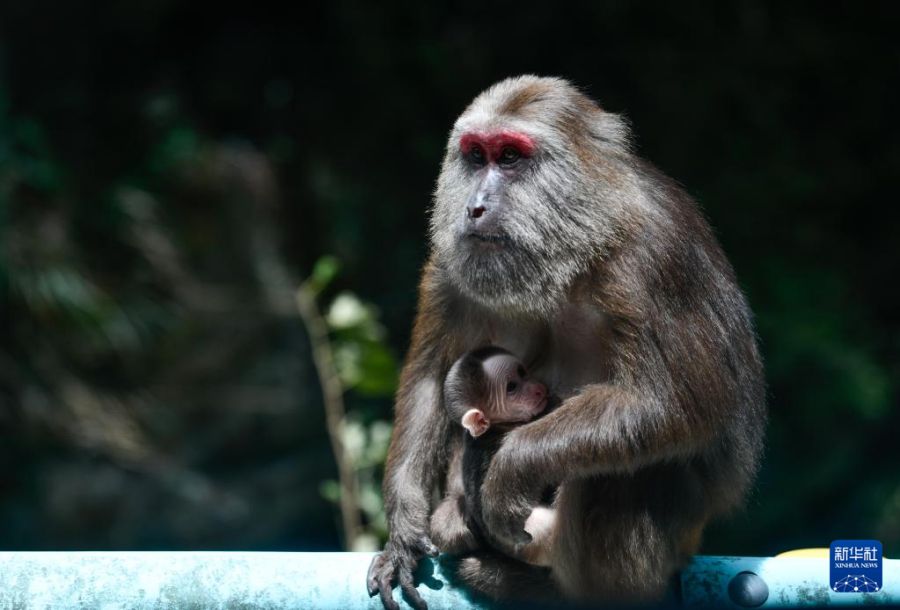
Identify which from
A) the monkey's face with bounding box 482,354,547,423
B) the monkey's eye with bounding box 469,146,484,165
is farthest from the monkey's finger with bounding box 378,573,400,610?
the monkey's eye with bounding box 469,146,484,165

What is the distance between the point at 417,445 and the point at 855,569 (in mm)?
1581

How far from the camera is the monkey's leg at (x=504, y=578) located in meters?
3.76

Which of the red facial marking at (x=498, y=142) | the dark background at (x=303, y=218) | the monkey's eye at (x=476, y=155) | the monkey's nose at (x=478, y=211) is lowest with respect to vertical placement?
the dark background at (x=303, y=218)

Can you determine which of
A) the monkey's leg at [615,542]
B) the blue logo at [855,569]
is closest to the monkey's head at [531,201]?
the monkey's leg at [615,542]

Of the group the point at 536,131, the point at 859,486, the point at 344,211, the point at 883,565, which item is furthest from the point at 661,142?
the point at 883,565

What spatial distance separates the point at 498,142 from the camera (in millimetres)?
3777

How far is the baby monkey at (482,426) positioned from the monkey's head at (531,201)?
0.81 ft

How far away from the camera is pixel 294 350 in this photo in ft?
31.6

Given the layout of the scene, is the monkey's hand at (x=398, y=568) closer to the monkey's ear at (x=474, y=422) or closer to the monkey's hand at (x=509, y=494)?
the monkey's hand at (x=509, y=494)

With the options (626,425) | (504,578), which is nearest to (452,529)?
(504,578)

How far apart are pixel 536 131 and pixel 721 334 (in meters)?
0.92

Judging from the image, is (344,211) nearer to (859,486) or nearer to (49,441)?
(49,441)

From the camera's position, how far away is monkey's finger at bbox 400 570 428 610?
11.9 ft

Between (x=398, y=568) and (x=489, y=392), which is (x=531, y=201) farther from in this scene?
(x=398, y=568)
